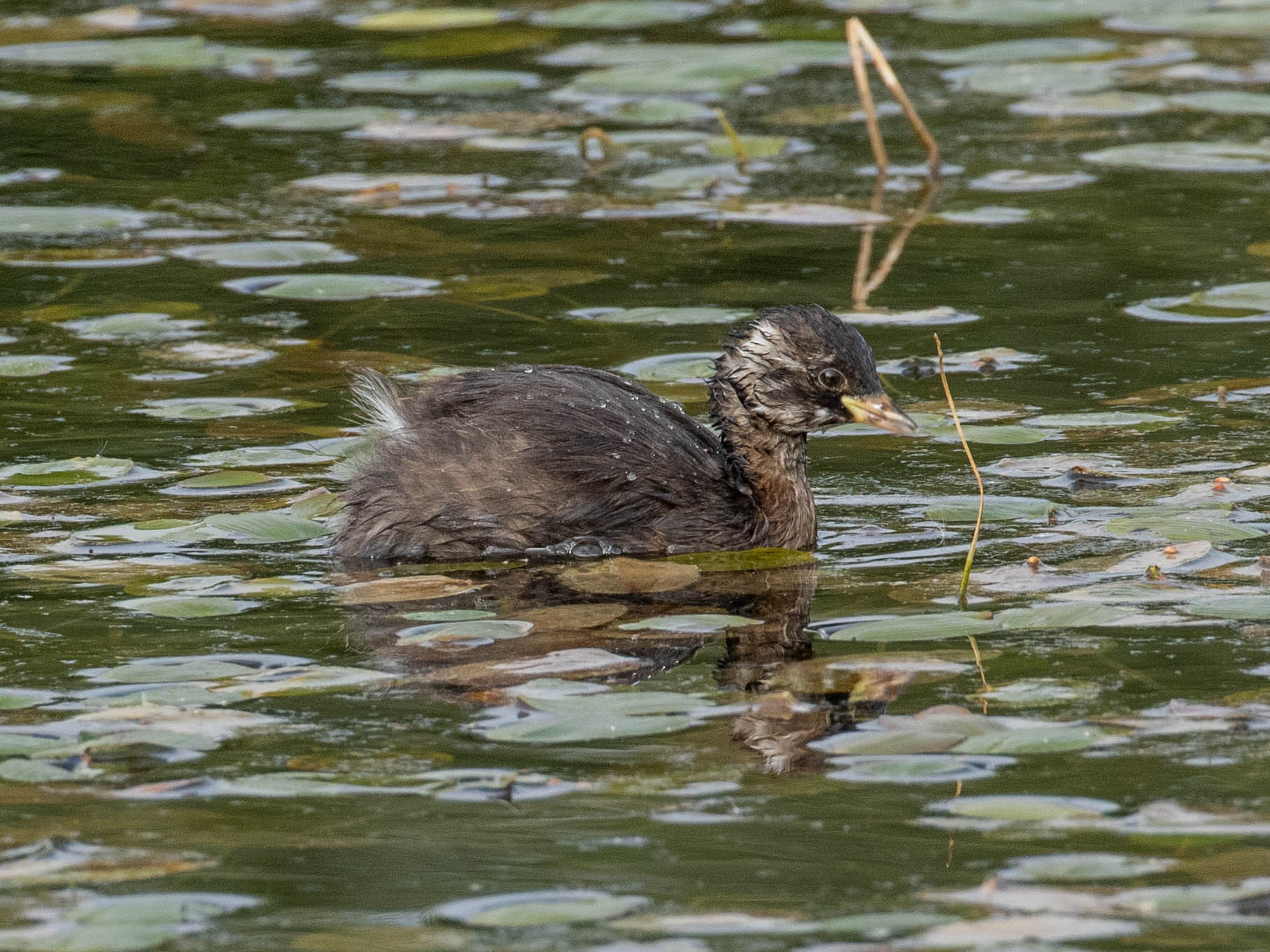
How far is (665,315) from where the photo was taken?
922 cm

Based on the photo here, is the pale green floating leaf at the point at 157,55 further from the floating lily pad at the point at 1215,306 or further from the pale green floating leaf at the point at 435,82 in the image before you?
the floating lily pad at the point at 1215,306

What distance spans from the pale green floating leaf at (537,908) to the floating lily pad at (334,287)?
5.91 metres

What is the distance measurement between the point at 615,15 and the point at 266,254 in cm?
581

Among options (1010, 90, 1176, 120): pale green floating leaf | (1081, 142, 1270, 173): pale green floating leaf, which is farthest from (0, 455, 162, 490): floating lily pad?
(1010, 90, 1176, 120): pale green floating leaf

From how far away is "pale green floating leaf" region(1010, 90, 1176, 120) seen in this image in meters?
12.9

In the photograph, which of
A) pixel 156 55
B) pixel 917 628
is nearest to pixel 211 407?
pixel 917 628

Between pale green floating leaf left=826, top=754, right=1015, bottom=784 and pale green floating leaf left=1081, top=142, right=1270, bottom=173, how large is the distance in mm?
7599

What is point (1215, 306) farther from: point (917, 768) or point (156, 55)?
point (156, 55)

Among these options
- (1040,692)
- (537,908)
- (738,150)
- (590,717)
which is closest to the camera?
(537,908)

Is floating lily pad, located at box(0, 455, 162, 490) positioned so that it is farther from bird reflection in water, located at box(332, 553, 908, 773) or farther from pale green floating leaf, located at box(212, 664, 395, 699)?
pale green floating leaf, located at box(212, 664, 395, 699)

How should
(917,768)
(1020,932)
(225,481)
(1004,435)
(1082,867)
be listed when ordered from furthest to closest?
(1004,435) < (225,481) < (917,768) < (1082,867) < (1020,932)

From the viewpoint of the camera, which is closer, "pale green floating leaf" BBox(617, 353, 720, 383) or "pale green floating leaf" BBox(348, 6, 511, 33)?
"pale green floating leaf" BBox(617, 353, 720, 383)

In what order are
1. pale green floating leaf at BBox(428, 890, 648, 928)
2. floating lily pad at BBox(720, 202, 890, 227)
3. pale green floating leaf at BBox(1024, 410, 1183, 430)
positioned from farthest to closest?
floating lily pad at BBox(720, 202, 890, 227) → pale green floating leaf at BBox(1024, 410, 1183, 430) → pale green floating leaf at BBox(428, 890, 648, 928)

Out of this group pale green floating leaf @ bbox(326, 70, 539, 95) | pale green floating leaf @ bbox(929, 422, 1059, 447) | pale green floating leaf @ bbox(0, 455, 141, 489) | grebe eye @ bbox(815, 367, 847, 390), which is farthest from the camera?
pale green floating leaf @ bbox(326, 70, 539, 95)
